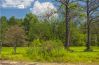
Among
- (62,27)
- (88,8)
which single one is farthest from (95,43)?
(88,8)

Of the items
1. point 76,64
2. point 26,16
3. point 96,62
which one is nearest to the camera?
point 76,64

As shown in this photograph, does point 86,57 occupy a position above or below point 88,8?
below

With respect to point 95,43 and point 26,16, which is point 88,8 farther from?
point 26,16

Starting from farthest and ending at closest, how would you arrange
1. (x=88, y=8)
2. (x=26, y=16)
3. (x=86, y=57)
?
(x=26, y=16)
(x=88, y=8)
(x=86, y=57)

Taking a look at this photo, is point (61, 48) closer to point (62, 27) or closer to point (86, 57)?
point (86, 57)

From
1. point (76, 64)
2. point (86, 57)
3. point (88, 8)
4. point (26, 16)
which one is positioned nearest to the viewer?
point (76, 64)

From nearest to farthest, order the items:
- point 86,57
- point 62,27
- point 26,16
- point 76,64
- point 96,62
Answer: point 76,64 → point 96,62 → point 86,57 → point 62,27 → point 26,16

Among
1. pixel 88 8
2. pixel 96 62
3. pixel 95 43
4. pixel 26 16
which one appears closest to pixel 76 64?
pixel 96 62

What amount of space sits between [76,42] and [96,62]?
57756mm

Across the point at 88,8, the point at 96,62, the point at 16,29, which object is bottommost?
the point at 96,62

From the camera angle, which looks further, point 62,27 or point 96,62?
point 62,27

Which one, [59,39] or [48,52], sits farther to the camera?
[59,39]

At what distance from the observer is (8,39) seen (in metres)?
51.8

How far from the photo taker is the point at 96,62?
107 ft
